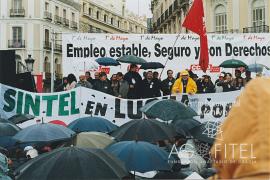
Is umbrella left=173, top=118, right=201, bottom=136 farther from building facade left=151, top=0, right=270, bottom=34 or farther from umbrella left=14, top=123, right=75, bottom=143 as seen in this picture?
building facade left=151, top=0, right=270, bottom=34

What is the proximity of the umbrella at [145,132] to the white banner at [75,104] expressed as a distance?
2663 mm

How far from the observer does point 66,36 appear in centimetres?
1709

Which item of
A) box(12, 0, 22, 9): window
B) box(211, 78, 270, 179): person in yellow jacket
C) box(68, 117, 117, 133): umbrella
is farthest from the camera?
box(12, 0, 22, 9): window

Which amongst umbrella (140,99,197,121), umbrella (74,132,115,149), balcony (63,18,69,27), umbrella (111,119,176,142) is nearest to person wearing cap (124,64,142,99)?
umbrella (140,99,197,121)

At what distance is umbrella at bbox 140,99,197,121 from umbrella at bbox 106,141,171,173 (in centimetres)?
228

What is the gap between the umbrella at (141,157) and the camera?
20.5ft

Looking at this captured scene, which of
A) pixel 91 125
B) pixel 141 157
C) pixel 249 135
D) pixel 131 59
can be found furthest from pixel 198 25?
pixel 249 135

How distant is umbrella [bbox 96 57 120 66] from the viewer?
16.3 m

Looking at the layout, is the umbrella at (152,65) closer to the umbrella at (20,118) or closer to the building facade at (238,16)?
the umbrella at (20,118)

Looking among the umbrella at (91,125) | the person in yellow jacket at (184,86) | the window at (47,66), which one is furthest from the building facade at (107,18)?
the umbrella at (91,125)

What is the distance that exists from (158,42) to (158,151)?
1097 cm

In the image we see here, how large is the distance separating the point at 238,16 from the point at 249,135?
114ft

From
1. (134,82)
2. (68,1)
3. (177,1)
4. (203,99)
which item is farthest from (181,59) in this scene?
(68,1)

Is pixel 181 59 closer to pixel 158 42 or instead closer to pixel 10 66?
pixel 158 42
